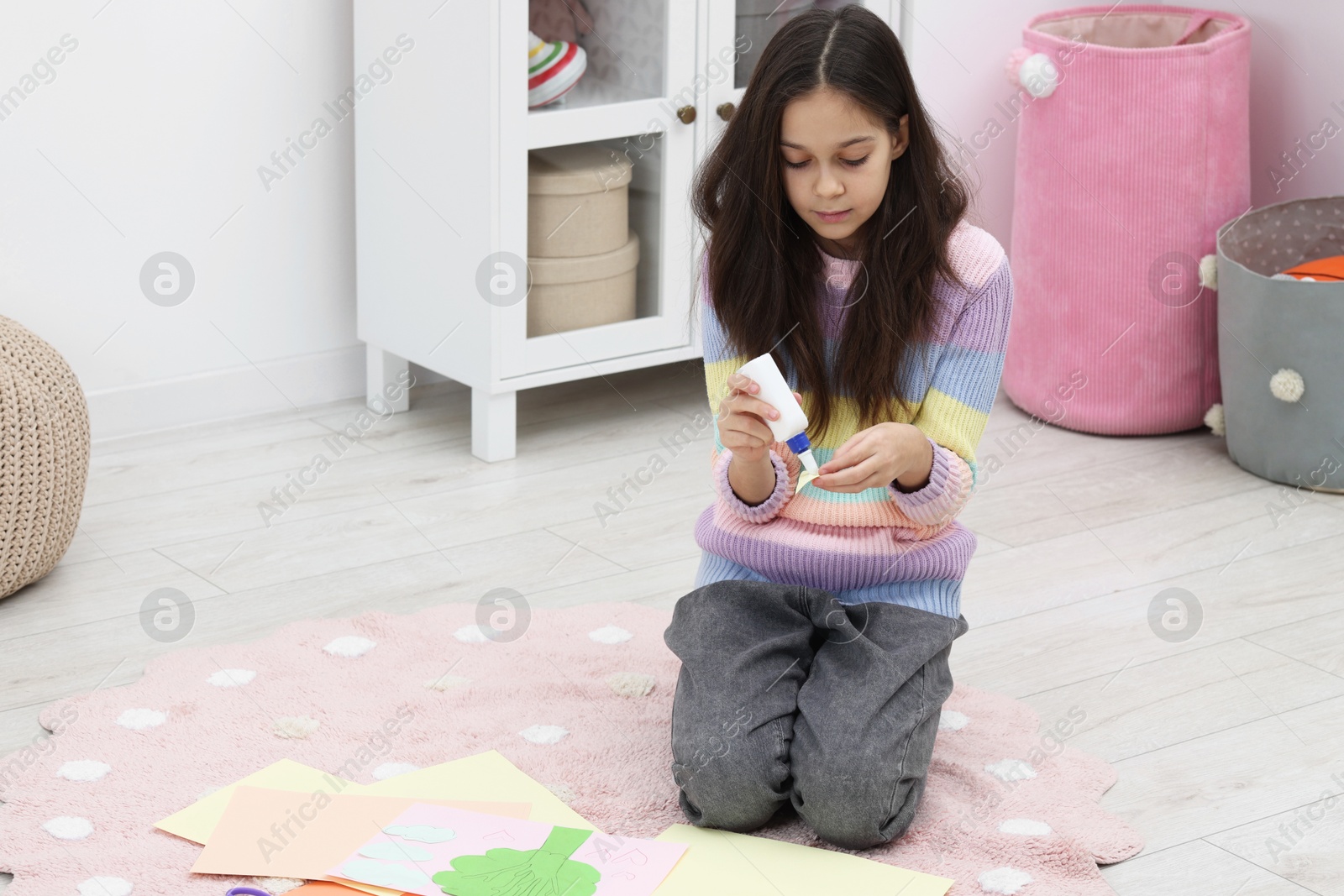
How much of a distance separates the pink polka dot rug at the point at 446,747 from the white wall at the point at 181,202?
676 millimetres

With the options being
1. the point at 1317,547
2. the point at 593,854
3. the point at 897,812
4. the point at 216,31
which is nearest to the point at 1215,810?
the point at 897,812

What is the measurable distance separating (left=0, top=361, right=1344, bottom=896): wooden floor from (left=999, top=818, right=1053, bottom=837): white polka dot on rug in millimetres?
64

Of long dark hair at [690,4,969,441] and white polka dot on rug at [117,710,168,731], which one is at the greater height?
long dark hair at [690,4,969,441]

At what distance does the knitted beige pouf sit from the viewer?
147 cm

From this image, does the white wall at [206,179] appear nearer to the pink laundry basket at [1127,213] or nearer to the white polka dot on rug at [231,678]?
the pink laundry basket at [1127,213]

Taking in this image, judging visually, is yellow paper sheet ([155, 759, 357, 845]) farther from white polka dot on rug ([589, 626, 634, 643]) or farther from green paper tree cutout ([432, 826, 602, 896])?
white polka dot on rug ([589, 626, 634, 643])

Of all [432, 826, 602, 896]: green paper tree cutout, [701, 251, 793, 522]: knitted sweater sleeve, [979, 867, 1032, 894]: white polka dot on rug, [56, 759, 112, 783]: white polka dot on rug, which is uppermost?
[701, 251, 793, 522]: knitted sweater sleeve

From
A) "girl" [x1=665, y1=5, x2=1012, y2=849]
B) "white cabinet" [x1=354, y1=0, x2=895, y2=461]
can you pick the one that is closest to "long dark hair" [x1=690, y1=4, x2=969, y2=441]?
"girl" [x1=665, y1=5, x2=1012, y2=849]

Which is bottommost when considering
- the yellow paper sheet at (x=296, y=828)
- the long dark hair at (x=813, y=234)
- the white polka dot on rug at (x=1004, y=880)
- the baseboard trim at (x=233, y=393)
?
the white polka dot on rug at (x=1004, y=880)

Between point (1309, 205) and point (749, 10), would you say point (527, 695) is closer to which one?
point (749, 10)

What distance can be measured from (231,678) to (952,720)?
2.14 feet

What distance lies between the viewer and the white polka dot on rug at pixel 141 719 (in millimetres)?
1296

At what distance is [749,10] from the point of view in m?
2.00

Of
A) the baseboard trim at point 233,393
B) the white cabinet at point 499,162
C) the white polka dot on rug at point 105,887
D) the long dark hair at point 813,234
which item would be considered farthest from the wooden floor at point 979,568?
the long dark hair at point 813,234
